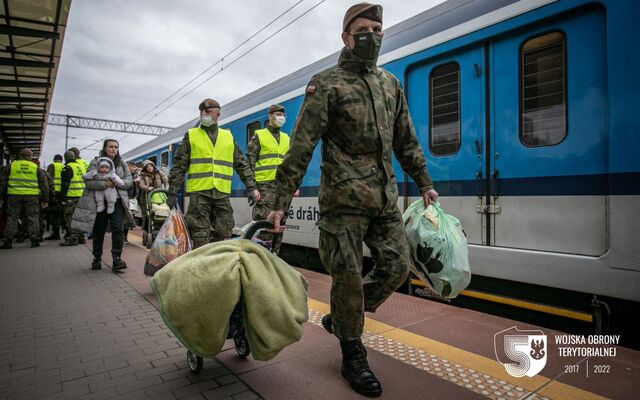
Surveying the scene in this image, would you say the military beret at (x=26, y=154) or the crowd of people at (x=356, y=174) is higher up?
the military beret at (x=26, y=154)

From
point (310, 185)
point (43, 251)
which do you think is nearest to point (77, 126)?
point (43, 251)

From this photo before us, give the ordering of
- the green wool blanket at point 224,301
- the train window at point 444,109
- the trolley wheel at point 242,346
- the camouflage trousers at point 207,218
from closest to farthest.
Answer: the green wool blanket at point 224,301 < the trolley wheel at point 242,346 < the train window at point 444,109 < the camouflage trousers at point 207,218

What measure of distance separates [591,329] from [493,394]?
1.71 m

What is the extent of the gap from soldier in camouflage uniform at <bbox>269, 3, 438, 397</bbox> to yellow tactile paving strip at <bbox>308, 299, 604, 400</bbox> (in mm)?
548

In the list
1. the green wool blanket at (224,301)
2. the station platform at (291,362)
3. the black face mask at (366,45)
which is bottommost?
the station platform at (291,362)

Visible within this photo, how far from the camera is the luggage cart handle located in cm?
215

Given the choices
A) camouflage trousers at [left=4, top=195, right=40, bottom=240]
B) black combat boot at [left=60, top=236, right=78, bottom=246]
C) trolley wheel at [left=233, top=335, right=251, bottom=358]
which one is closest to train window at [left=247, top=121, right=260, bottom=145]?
black combat boot at [left=60, top=236, right=78, bottom=246]

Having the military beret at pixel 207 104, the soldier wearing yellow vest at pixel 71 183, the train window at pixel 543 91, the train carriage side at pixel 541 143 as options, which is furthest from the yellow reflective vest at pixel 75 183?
the train window at pixel 543 91

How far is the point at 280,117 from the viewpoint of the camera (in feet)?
18.5

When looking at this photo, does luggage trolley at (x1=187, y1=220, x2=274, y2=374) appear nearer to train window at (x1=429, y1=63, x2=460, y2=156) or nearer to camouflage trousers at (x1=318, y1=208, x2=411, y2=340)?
camouflage trousers at (x1=318, y1=208, x2=411, y2=340)

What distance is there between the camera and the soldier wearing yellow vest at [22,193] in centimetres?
838

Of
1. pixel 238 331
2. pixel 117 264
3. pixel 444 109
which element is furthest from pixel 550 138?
pixel 117 264

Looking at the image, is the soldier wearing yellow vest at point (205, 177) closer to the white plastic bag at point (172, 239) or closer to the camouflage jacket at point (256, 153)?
the white plastic bag at point (172, 239)

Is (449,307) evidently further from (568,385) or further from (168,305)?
(168,305)
